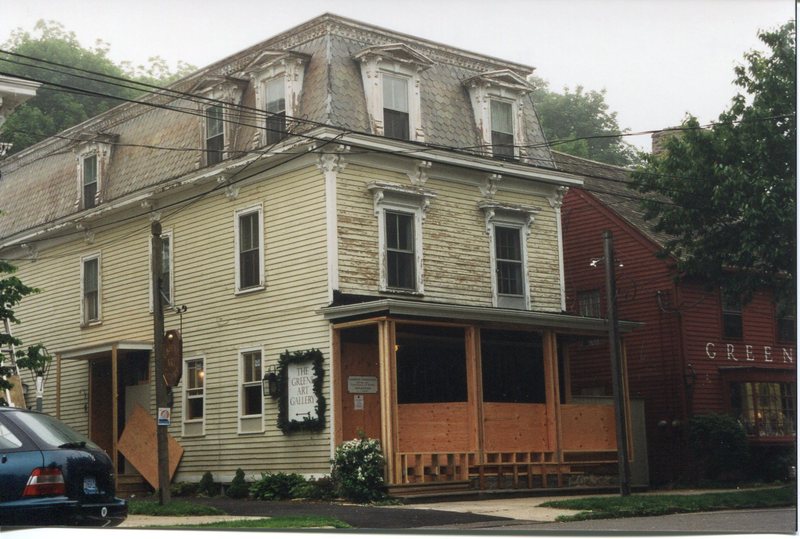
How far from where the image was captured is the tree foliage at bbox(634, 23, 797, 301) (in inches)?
704

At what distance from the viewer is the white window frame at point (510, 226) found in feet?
74.8

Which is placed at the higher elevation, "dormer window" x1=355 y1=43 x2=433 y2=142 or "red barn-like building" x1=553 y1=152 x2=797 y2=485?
"dormer window" x1=355 y1=43 x2=433 y2=142

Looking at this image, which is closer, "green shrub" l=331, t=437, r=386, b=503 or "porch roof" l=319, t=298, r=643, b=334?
"green shrub" l=331, t=437, r=386, b=503

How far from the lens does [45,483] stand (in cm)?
1180

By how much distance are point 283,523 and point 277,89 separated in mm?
9193

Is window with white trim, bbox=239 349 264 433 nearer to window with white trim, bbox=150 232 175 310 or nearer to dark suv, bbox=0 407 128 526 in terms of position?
window with white trim, bbox=150 232 175 310

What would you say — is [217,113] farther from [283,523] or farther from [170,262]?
[283,523]

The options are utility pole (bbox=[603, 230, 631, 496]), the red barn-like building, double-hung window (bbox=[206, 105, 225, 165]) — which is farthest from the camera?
the red barn-like building

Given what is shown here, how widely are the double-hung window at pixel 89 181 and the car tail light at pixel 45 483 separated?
13.2m

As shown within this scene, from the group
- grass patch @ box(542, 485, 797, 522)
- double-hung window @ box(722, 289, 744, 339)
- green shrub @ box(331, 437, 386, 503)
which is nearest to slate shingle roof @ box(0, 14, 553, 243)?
green shrub @ box(331, 437, 386, 503)

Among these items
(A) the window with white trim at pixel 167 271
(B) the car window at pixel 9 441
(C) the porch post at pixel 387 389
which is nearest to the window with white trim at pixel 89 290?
(A) the window with white trim at pixel 167 271

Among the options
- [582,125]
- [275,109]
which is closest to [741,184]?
[582,125]

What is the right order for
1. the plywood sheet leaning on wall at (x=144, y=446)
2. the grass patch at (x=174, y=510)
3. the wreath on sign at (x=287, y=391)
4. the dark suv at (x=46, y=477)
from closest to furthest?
the dark suv at (x=46, y=477)
the grass patch at (x=174, y=510)
the wreath on sign at (x=287, y=391)
the plywood sheet leaning on wall at (x=144, y=446)

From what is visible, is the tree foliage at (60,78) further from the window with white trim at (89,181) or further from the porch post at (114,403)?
the porch post at (114,403)
